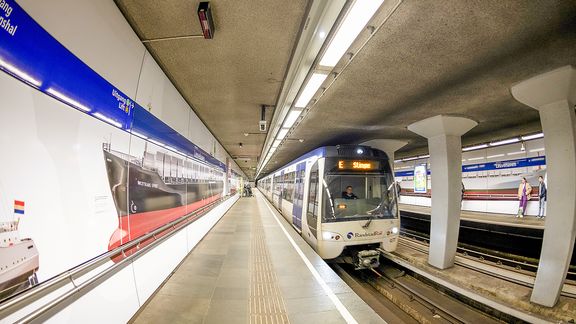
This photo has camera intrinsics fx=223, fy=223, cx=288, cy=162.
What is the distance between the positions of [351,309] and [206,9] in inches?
147

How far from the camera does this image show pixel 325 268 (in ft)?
13.6

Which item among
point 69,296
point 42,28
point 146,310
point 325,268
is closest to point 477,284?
point 325,268

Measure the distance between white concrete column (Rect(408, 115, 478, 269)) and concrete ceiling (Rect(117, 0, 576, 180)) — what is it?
344 millimetres

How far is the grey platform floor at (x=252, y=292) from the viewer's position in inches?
106

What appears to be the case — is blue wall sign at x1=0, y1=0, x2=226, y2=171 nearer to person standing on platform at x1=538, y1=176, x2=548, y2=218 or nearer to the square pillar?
the square pillar

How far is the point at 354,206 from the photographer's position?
17.0 ft

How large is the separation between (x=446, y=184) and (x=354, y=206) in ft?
6.84

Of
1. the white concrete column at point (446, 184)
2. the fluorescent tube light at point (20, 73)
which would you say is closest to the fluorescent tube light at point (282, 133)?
the white concrete column at point (446, 184)

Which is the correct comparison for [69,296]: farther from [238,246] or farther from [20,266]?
[238,246]

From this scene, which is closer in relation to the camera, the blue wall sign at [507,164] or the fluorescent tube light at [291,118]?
the fluorescent tube light at [291,118]

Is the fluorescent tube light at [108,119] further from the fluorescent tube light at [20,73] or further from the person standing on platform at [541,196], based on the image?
the person standing on platform at [541,196]

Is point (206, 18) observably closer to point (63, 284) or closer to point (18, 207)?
point (18, 207)

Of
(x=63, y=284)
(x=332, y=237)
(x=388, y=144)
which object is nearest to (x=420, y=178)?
(x=388, y=144)

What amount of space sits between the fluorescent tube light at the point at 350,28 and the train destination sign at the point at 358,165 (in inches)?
112
